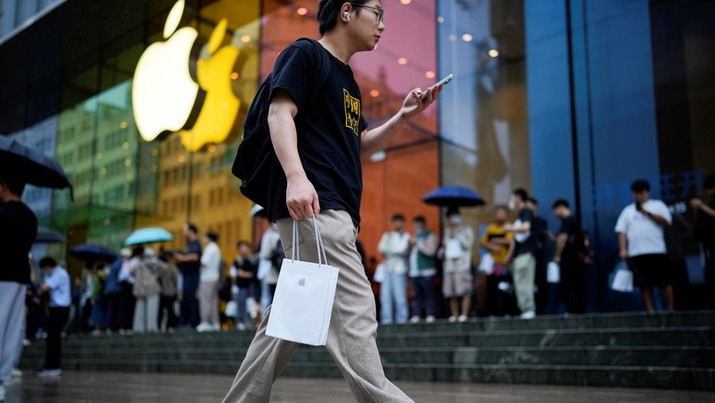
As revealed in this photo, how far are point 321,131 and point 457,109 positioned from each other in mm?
12278

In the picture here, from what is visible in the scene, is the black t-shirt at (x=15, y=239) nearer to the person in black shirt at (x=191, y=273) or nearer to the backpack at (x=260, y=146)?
the backpack at (x=260, y=146)

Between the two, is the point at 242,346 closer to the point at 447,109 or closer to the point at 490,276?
the point at 490,276

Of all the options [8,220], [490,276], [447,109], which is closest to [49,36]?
[8,220]

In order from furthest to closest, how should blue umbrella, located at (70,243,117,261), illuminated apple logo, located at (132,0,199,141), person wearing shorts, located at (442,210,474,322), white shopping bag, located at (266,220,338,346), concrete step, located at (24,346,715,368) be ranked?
blue umbrella, located at (70,243,117,261) < illuminated apple logo, located at (132,0,199,141) < person wearing shorts, located at (442,210,474,322) < concrete step, located at (24,346,715,368) < white shopping bag, located at (266,220,338,346)

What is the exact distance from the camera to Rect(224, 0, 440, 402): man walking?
2424 mm

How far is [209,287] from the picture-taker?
1268 centimetres

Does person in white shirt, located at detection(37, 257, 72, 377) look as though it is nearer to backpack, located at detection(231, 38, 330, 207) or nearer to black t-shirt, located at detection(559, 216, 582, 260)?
black t-shirt, located at detection(559, 216, 582, 260)

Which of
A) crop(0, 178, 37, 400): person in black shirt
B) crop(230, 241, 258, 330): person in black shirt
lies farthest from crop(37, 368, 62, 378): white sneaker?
crop(0, 178, 37, 400): person in black shirt

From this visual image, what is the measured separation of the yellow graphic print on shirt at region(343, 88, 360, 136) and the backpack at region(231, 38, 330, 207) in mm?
136

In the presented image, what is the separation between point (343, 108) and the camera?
2.71 meters

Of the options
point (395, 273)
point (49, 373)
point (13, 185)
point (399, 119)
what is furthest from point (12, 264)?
point (395, 273)

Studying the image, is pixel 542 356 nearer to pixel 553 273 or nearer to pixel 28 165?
pixel 553 273

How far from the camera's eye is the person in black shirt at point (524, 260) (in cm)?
952

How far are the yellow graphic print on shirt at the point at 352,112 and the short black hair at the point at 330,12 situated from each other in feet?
0.86
